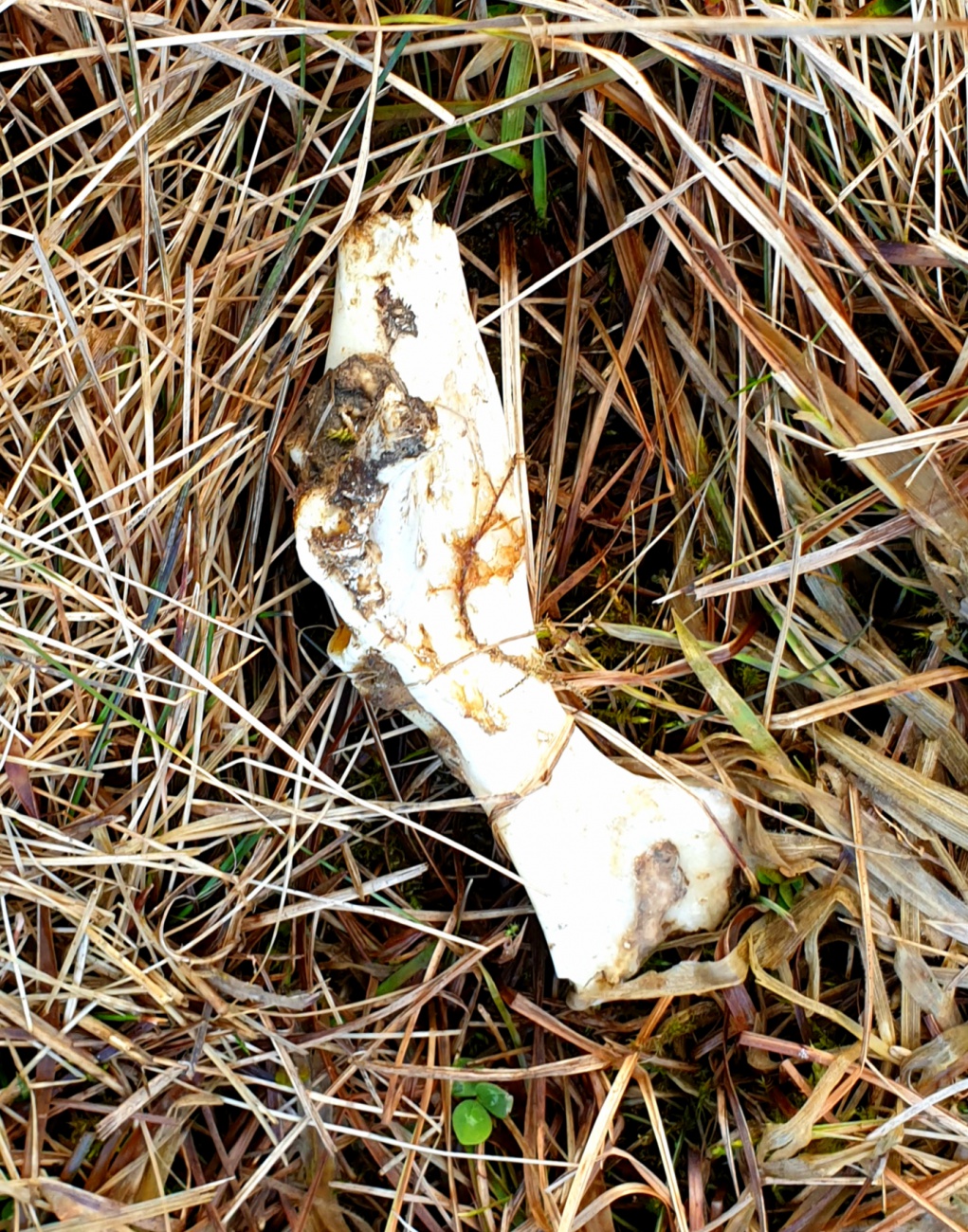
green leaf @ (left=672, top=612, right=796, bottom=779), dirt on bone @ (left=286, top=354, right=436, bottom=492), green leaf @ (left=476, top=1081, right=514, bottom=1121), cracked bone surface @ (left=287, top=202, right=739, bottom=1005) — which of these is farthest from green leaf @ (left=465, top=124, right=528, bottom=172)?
green leaf @ (left=476, top=1081, right=514, bottom=1121)

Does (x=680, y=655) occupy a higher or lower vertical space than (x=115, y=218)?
lower

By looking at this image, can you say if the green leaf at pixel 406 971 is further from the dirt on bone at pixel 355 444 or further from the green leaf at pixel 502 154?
the green leaf at pixel 502 154

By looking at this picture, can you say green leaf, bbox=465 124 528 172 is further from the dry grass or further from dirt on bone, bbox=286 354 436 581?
dirt on bone, bbox=286 354 436 581

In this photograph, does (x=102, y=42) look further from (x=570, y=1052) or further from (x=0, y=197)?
(x=570, y=1052)

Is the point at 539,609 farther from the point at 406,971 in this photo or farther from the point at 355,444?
the point at 406,971

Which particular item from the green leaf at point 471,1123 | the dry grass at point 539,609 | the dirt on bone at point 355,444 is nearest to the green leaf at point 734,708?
the dry grass at point 539,609

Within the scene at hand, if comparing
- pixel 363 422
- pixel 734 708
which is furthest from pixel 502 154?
pixel 734 708

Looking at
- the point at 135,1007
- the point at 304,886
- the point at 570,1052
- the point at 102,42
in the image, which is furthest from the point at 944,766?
the point at 102,42
